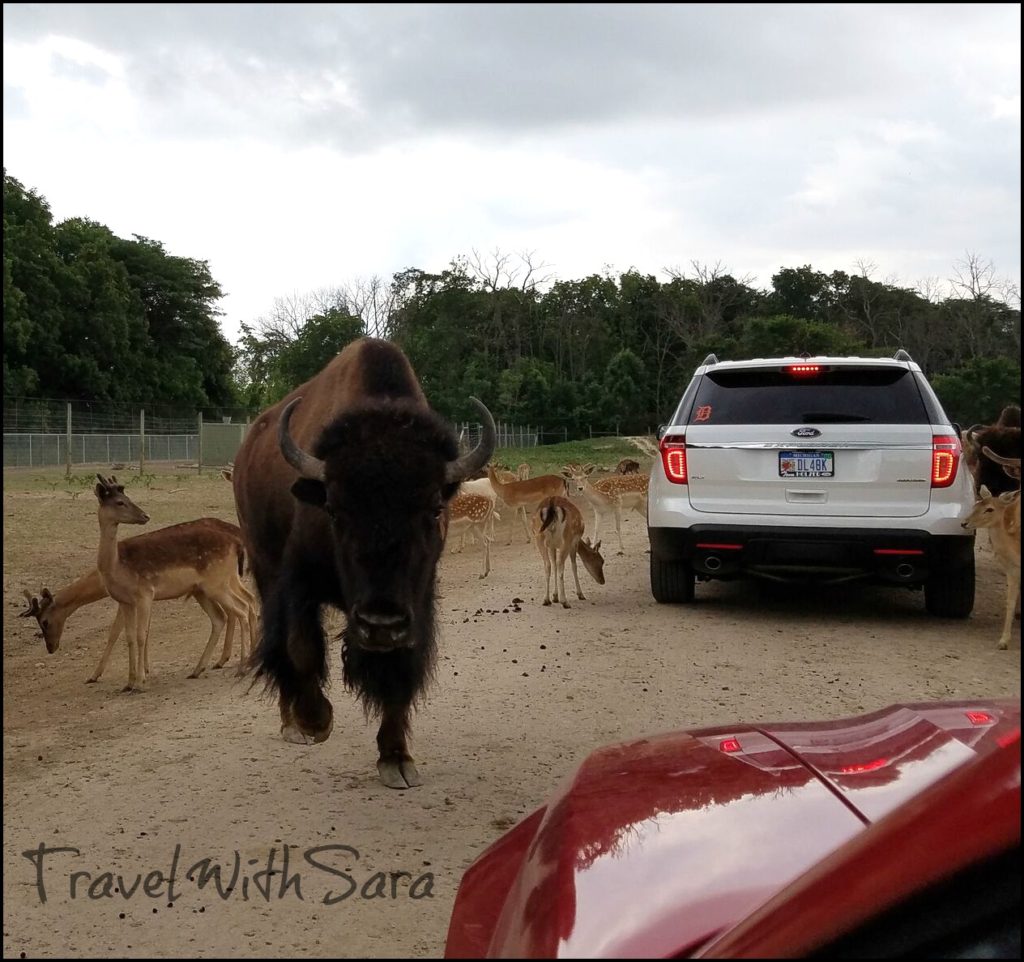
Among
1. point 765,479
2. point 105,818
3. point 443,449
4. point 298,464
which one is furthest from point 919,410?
point 105,818

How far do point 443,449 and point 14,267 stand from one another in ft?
57.6

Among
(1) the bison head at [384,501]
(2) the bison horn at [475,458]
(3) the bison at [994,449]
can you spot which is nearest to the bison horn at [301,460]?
(1) the bison head at [384,501]

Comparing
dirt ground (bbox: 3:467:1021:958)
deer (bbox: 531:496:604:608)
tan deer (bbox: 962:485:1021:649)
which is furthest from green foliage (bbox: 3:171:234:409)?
tan deer (bbox: 962:485:1021:649)

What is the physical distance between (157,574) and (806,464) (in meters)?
5.63

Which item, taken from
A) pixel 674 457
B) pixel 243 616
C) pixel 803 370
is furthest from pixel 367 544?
pixel 243 616

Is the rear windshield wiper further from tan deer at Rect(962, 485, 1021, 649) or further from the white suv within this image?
tan deer at Rect(962, 485, 1021, 649)

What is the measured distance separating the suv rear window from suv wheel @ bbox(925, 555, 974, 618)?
1459 millimetres

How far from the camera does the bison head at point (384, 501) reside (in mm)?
4406

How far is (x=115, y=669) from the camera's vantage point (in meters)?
9.14

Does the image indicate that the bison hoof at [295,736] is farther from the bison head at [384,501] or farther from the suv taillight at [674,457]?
the suv taillight at [674,457]

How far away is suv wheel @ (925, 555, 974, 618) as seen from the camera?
8.83 meters

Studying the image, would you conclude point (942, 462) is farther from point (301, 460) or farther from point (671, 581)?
point (301, 460)

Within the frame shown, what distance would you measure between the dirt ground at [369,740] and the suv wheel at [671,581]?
0.63ft

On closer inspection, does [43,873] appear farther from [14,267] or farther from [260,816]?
[14,267]
